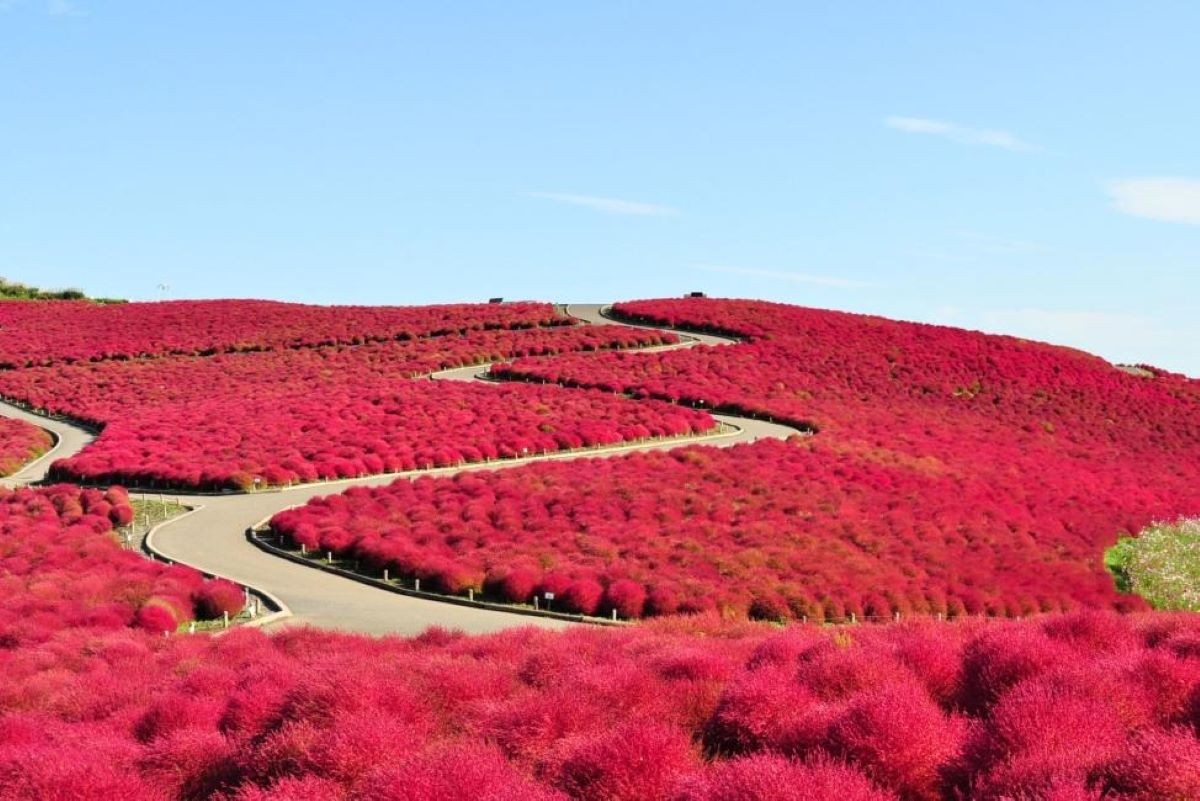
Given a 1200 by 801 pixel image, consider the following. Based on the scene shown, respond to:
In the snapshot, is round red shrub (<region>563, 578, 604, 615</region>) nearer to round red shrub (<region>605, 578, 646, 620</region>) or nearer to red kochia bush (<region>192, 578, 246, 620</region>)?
round red shrub (<region>605, 578, 646, 620</region>)

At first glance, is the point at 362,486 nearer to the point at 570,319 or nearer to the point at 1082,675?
the point at 1082,675

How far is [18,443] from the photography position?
4372 cm

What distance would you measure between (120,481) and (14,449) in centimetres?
937

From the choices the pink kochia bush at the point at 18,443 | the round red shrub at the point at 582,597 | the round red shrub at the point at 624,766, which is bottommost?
the pink kochia bush at the point at 18,443

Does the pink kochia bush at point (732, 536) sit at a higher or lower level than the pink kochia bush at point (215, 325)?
lower

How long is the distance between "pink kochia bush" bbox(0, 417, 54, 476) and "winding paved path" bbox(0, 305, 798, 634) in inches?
23.0

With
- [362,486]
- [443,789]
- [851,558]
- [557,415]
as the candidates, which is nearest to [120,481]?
[362,486]

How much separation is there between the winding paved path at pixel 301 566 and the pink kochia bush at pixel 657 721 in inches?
223

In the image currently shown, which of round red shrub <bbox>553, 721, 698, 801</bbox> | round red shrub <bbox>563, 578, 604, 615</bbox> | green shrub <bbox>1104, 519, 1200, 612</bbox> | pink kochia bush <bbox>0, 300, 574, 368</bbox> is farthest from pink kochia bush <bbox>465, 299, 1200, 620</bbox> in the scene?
pink kochia bush <bbox>0, 300, 574, 368</bbox>

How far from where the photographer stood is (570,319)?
7744 cm

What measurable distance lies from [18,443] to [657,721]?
4186cm

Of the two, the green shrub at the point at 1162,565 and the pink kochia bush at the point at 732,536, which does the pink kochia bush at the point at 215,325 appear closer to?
the pink kochia bush at the point at 732,536

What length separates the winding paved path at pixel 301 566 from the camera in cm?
2022

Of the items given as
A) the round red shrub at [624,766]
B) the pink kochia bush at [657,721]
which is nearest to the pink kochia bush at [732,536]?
the pink kochia bush at [657,721]
